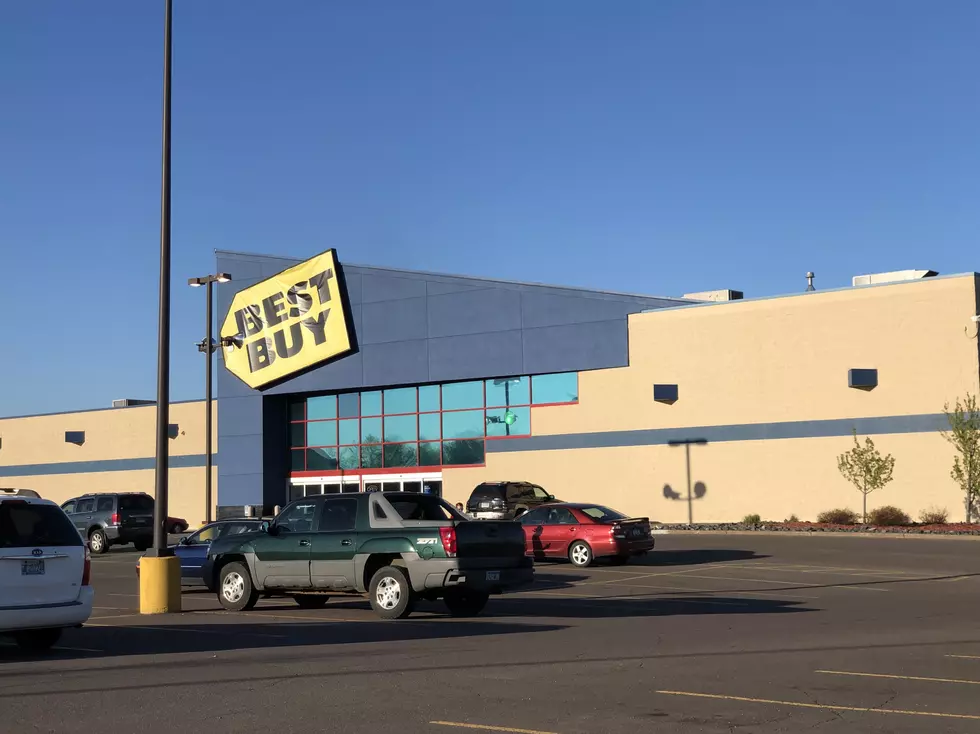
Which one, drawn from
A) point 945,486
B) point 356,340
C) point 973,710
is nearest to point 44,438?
point 356,340

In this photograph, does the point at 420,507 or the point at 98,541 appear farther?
the point at 98,541

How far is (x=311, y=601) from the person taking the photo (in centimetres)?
2052

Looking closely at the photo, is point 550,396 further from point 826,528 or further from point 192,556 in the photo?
point 192,556

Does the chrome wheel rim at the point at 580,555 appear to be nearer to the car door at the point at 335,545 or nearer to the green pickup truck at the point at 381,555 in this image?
the green pickup truck at the point at 381,555

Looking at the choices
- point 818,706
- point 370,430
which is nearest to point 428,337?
point 370,430

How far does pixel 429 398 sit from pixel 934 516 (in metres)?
21.2

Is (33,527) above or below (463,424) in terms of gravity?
below

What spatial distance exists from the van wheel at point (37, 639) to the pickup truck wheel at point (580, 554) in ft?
51.8

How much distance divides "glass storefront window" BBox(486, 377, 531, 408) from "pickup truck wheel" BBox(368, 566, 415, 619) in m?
30.5

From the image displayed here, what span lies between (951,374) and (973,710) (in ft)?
101

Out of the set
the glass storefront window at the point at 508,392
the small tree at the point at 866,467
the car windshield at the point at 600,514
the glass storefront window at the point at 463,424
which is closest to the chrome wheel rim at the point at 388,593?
the car windshield at the point at 600,514

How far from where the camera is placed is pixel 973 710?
9.28 m

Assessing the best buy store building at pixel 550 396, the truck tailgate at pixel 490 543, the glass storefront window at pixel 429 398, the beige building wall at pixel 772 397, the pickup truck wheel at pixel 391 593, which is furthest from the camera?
the glass storefront window at pixel 429 398

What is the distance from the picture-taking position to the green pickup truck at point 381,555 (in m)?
17.0
